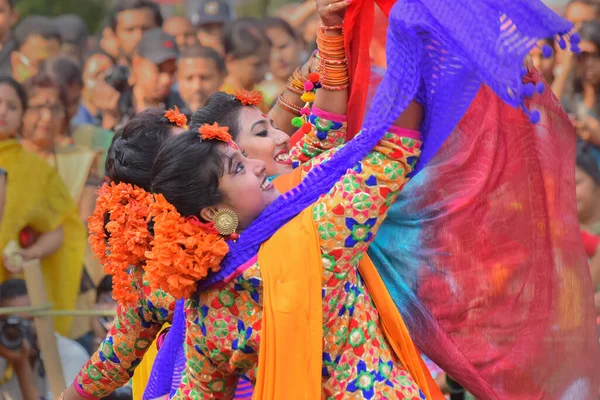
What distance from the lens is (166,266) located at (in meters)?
2.20

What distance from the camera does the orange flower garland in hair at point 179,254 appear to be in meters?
2.20

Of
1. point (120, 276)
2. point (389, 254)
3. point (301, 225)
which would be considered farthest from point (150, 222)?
point (389, 254)

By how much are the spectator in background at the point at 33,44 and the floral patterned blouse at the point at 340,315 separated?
3.65 m

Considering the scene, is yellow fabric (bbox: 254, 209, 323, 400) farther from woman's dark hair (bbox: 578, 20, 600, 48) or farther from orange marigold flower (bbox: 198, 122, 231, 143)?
woman's dark hair (bbox: 578, 20, 600, 48)

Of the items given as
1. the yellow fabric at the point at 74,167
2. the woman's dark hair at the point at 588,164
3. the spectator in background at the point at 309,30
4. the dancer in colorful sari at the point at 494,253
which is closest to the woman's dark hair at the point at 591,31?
the woman's dark hair at the point at 588,164

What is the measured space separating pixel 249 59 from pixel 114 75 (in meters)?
0.82

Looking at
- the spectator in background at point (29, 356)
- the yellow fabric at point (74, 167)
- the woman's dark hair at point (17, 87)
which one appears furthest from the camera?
the yellow fabric at point (74, 167)

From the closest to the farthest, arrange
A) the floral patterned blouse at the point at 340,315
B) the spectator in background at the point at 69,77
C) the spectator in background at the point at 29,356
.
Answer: the floral patterned blouse at the point at 340,315 < the spectator in background at the point at 29,356 < the spectator in background at the point at 69,77

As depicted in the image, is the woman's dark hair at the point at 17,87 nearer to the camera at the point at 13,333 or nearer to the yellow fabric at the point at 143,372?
the camera at the point at 13,333

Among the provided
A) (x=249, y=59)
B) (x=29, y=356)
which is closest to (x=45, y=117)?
(x=249, y=59)

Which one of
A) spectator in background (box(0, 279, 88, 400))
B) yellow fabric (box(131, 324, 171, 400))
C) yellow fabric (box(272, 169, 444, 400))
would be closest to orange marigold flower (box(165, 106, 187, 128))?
yellow fabric (box(272, 169, 444, 400))

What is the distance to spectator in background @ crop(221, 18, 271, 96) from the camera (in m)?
5.79

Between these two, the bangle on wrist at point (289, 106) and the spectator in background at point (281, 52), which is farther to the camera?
the spectator in background at point (281, 52)

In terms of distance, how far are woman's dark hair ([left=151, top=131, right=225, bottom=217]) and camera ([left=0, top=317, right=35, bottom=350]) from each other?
2.99 m
